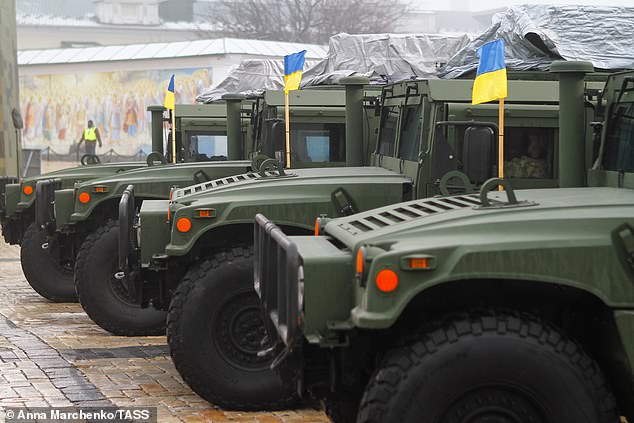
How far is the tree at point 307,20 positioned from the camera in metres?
56.6

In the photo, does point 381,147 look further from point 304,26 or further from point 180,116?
point 304,26

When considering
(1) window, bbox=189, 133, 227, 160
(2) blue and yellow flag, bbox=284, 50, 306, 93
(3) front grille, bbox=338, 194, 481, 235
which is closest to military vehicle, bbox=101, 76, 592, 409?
(3) front grille, bbox=338, 194, 481, 235

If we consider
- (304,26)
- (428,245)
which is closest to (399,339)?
(428,245)

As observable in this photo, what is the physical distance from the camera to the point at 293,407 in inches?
269

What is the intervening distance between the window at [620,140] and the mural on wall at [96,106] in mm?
30115

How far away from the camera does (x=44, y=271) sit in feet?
38.7

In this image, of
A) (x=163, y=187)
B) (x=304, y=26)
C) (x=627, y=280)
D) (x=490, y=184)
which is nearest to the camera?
(x=627, y=280)

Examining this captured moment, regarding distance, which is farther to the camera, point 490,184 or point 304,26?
point 304,26

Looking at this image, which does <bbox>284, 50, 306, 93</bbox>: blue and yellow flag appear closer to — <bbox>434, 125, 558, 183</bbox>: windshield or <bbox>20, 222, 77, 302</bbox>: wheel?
<bbox>20, 222, 77, 302</bbox>: wheel

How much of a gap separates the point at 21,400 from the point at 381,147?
286 cm

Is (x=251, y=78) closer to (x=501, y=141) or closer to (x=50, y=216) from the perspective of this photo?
(x=50, y=216)

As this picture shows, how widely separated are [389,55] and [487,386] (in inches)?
420

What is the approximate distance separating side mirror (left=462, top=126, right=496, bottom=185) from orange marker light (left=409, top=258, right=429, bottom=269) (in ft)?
6.80

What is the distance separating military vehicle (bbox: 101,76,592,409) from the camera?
22.1 feet
